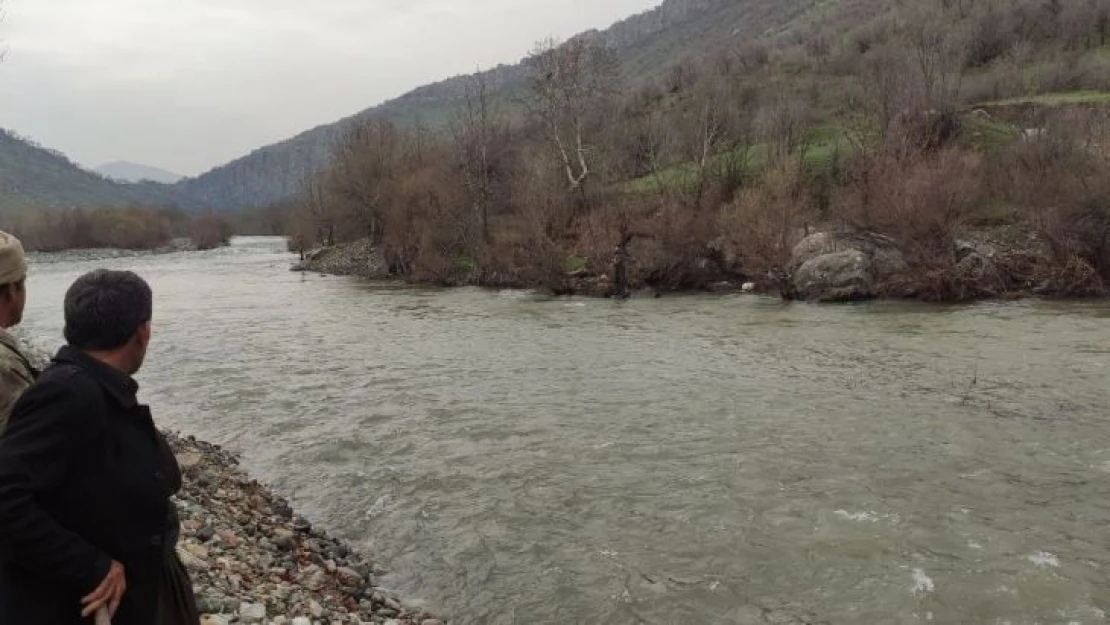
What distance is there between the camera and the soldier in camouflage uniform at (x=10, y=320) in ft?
12.0

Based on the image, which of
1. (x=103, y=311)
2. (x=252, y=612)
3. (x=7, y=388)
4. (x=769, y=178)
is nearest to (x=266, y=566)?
(x=252, y=612)

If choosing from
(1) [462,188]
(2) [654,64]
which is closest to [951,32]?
(1) [462,188]

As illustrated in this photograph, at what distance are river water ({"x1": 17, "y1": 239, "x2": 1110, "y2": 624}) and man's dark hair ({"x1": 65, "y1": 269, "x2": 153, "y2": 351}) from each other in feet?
17.5

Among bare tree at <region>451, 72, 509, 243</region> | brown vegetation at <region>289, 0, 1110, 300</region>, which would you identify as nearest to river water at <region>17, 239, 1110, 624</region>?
brown vegetation at <region>289, 0, 1110, 300</region>

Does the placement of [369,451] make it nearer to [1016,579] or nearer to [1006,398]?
[1016,579]

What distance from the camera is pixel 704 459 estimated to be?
11938 millimetres

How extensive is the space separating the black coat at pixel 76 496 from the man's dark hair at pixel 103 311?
0.10 metres

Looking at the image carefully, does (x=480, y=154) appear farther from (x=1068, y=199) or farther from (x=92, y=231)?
(x=92, y=231)

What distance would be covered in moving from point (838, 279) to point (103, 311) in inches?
1146

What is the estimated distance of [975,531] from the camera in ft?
29.4

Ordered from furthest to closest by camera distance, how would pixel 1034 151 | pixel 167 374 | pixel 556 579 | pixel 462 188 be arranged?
pixel 462 188 → pixel 1034 151 → pixel 167 374 → pixel 556 579

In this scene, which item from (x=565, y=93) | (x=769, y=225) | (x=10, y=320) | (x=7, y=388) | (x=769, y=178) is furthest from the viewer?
(x=565, y=93)

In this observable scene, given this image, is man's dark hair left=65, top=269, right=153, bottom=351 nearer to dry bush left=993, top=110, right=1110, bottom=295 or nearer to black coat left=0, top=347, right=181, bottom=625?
black coat left=0, top=347, right=181, bottom=625

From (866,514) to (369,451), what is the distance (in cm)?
790
